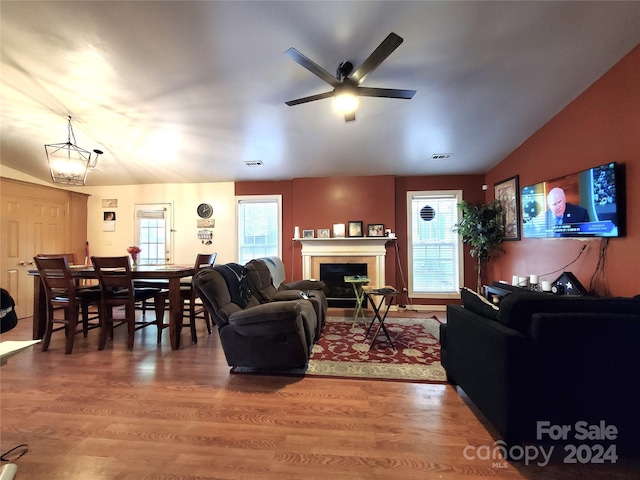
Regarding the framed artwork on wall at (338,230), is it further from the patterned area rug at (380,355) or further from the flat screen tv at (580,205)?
the flat screen tv at (580,205)

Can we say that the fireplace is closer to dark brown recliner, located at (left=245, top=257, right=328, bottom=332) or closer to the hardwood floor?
dark brown recliner, located at (left=245, top=257, right=328, bottom=332)

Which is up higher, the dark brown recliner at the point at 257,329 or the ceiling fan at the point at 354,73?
the ceiling fan at the point at 354,73

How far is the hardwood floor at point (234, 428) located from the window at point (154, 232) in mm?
2830

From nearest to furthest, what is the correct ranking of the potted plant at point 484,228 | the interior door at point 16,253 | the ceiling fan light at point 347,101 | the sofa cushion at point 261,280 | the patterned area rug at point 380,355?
the ceiling fan light at point 347,101
the patterned area rug at point 380,355
the sofa cushion at point 261,280
the interior door at point 16,253
the potted plant at point 484,228

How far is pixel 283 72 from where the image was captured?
7.86 ft

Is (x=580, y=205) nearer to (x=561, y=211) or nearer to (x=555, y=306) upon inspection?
(x=561, y=211)

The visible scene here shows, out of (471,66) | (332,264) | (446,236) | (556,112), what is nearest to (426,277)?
(446,236)

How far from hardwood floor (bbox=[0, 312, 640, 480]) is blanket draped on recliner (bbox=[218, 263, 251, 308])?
63 cm

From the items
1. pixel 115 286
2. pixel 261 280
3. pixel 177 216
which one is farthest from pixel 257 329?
pixel 177 216

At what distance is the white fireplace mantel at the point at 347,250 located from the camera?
4582 mm

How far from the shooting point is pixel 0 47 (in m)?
2.13

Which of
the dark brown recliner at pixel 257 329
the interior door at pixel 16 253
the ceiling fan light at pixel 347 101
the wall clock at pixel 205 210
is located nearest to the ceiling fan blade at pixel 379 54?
the ceiling fan light at pixel 347 101

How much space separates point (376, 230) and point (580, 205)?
2.62 metres

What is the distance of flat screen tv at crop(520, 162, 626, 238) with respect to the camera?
2.12 m
